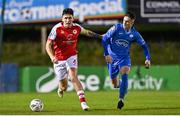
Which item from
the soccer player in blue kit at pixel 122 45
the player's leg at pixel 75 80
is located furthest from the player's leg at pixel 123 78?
the player's leg at pixel 75 80

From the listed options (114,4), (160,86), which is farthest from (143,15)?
(160,86)

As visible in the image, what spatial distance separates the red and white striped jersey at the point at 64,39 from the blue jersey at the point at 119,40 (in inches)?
29.2

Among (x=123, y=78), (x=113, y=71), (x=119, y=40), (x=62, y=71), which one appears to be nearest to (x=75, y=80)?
(x=62, y=71)

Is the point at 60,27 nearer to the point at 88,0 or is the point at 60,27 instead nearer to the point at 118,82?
the point at 118,82

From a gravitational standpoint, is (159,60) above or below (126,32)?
below

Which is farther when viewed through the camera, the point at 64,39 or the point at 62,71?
the point at 62,71

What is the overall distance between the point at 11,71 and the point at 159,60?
15.2m

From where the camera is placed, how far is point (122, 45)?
647 inches

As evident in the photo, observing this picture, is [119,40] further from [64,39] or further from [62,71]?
[62,71]

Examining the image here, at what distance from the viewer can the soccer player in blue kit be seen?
1597cm

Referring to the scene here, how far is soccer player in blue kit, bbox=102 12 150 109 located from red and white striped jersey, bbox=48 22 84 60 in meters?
Result: 0.76

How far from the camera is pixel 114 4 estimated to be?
40312 mm

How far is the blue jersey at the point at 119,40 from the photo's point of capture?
16.1 m

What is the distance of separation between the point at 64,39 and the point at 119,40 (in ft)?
4.51
